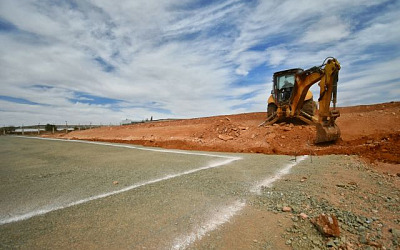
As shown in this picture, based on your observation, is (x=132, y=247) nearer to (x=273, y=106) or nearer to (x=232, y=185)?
(x=232, y=185)

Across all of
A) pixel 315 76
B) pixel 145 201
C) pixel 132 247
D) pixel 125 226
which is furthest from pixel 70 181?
pixel 315 76

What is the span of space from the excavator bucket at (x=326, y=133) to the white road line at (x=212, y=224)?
21.1 feet

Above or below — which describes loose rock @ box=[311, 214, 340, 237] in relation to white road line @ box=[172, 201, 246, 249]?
above

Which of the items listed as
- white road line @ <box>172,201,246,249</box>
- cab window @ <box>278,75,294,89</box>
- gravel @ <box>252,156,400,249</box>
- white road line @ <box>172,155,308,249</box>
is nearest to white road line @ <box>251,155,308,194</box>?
white road line @ <box>172,155,308,249</box>

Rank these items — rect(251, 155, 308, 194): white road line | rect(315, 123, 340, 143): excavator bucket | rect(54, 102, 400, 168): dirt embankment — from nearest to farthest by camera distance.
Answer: rect(251, 155, 308, 194): white road line → rect(54, 102, 400, 168): dirt embankment → rect(315, 123, 340, 143): excavator bucket

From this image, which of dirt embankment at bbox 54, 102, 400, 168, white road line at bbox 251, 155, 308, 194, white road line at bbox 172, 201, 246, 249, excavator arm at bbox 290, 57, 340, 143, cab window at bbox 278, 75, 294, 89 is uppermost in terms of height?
cab window at bbox 278, 75, 294, 89

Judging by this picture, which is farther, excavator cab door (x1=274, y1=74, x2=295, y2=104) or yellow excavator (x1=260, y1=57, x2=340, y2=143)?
excavator cab door (x1=274, y1=74, x2=295, y2=104)

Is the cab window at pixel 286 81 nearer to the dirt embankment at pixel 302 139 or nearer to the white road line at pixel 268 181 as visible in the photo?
the dirt embankment at pixel 302 139

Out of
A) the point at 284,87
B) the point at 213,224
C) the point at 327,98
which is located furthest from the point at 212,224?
the point at 284,87

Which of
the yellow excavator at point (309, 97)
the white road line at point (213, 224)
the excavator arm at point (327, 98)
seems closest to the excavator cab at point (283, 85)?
the yellow excavator at point (309, 97)

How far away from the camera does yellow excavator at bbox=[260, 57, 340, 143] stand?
24.8 feet

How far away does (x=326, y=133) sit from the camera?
24.4 ft

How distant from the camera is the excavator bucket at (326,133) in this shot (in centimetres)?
746

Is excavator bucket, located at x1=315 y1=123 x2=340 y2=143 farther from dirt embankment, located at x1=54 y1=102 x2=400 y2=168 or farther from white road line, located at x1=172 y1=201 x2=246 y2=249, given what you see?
white road line, located at x1=172 y1=201 x2=246 y2=249
